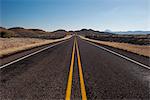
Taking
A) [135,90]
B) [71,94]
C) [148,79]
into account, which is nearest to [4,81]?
[71,94]

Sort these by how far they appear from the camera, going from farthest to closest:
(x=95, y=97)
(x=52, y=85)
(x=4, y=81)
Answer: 1. (x=4, y=81)
2. (x=52, y=85)
3. (x=95, y=97)

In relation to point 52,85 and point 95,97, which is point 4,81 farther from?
point 95,97

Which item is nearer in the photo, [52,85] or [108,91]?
[108,91]

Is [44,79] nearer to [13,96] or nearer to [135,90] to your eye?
[13,96]

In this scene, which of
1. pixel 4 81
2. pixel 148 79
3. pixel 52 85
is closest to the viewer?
pixel 52 85

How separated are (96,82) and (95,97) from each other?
1.51 meters

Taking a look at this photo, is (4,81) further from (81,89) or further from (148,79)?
(148,79)

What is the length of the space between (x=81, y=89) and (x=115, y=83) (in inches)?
53.8

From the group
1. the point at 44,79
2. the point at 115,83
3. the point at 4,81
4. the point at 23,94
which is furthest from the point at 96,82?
the point at 4,81

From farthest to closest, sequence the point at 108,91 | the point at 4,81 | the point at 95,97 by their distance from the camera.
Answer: the point at 4,81, the point at 108,91, the point at 95,97

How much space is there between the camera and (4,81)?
6621mm

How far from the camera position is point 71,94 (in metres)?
5.16

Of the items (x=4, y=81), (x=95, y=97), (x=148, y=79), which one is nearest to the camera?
(x=95, y=97)

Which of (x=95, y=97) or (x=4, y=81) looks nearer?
(x=95, y=97)
